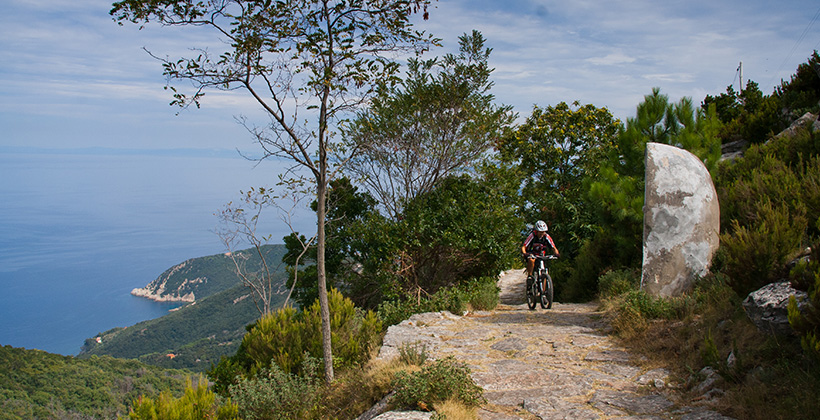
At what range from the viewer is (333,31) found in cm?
553

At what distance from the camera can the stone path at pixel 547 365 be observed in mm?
4180

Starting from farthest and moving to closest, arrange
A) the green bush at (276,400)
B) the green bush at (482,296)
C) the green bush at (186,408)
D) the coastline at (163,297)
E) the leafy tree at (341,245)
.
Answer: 1. the coastline at (163,297)
2. the leafy tree at (341,245)
3. the green bush at (482,296)
4. the green bush at (276,400)
5. the green bush at (186,408)

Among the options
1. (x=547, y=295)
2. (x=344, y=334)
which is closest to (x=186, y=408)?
(x=344, y=334)

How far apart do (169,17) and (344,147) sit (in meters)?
7.63

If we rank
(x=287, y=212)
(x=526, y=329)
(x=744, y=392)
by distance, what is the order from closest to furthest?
1. (x=744, y=392)
2. (x=526, y=329)
3. (x=287, y=212)

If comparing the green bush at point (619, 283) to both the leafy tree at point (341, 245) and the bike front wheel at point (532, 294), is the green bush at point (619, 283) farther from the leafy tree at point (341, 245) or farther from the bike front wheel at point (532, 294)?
the leafy tree at point (341, 245)

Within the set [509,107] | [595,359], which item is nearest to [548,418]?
[595,359]

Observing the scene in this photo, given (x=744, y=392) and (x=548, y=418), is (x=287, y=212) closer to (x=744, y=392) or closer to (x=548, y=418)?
(x=548, y=418)

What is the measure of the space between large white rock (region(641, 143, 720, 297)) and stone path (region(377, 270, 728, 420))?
46.0 inches

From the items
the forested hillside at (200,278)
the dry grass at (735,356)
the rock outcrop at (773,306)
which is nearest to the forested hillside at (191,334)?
the forested hillside at (200,278)

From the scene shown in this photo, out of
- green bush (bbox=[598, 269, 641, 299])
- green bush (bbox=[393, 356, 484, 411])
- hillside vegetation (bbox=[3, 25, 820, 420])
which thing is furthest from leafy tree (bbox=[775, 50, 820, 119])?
green bush (bbox=[393, 356, 484, 411])

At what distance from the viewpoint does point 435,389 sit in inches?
166

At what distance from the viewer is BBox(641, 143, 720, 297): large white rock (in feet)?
22.4

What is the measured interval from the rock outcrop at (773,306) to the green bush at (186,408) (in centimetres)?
492
